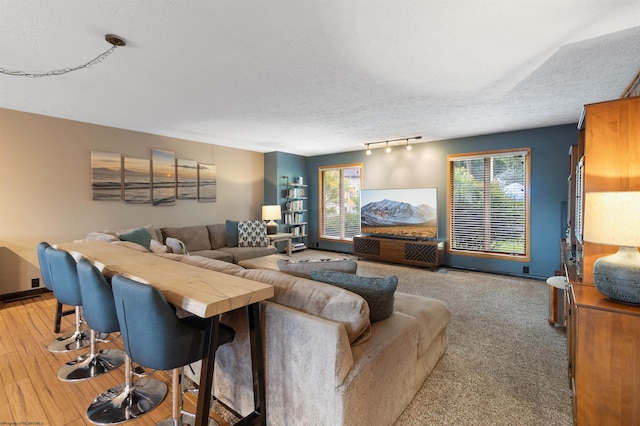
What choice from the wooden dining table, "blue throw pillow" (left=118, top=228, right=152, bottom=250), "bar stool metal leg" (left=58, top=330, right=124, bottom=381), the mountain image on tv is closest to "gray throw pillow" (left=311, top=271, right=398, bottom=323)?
the wooden dining table

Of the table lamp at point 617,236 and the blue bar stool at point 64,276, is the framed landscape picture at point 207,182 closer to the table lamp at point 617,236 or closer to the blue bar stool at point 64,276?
the blue bar stool at point 64,276

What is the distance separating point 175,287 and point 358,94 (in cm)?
275

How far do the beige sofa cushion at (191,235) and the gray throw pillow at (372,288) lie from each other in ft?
12.7

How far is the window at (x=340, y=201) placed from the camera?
23.6ft

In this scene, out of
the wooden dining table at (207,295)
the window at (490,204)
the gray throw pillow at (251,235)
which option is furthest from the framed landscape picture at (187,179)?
the window at (490,204)

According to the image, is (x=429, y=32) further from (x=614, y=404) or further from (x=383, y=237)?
(x=383, y=237)

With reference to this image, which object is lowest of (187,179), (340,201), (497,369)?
(497,369)

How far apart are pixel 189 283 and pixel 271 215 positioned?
501 centimetres

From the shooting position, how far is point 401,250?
5840mm

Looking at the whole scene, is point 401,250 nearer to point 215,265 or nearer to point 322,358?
point 215,265

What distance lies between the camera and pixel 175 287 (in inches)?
56.3

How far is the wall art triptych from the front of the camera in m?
4.57

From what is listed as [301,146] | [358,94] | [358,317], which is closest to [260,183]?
[301,146]

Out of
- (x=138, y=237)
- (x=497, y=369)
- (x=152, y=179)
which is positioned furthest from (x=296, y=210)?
(x=497, y=369)
